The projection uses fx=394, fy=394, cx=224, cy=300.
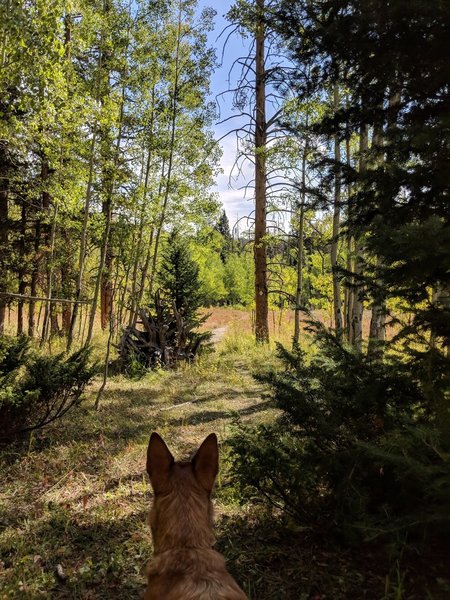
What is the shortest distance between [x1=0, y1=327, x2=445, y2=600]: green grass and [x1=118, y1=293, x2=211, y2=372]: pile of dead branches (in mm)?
4231

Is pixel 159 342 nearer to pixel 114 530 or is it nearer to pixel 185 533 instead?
pixel 114 530

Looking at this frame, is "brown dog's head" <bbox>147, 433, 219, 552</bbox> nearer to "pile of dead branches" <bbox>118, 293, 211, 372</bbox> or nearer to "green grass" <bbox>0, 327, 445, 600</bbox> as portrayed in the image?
"green grass" <bbox>0, 327, 445, 600</bbox>

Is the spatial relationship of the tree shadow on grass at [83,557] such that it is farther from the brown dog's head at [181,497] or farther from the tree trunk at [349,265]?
the tree trunk at [349,265]

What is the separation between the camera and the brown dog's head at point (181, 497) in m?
1.81

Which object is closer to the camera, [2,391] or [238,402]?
[2,391]

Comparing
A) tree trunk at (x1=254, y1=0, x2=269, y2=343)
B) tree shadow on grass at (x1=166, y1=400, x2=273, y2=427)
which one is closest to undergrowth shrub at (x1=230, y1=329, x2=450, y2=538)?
tree shadow on grass at (x1=166, y1=400, x2=273, y2=427)

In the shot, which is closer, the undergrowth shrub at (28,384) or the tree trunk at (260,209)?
the undergrowth shrub at (28,384)

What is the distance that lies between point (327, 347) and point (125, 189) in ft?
29.3

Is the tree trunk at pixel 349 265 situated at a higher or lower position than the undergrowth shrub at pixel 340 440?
higher

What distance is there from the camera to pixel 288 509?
307 cm

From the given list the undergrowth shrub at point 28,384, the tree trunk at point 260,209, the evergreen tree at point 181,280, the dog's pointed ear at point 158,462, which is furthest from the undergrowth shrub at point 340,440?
the evergreen tree at point 181,280

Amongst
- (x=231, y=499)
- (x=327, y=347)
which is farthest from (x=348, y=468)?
(x=231, y=499)

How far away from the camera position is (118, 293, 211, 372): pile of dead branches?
1081cm

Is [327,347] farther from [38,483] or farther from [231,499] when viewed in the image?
[38,483]
